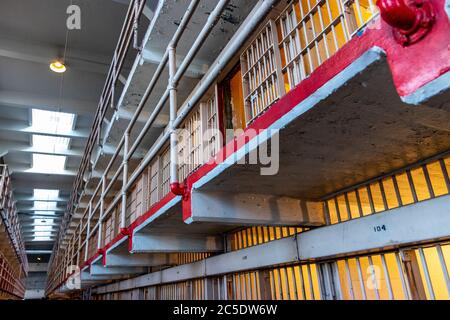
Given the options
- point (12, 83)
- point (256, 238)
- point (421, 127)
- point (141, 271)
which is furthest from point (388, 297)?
point (12, 83)

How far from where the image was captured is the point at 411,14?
0.83 meters

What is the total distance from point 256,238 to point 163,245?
1053mm

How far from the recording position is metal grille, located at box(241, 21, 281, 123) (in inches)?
75.2

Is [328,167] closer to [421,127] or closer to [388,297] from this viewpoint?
[421,127]

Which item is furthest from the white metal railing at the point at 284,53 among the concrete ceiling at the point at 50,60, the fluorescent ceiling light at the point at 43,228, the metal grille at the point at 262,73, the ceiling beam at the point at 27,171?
the fluorescent ceiling light at the point at 43,228

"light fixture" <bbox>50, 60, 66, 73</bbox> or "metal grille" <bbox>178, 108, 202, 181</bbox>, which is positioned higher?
"light fixture" <bbox>50, 60, 66, 73</bbox>

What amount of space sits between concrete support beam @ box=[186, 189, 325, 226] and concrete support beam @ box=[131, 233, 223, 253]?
1.51 meters

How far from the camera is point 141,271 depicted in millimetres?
6758

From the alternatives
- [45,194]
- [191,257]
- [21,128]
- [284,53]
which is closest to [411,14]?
[284,53]

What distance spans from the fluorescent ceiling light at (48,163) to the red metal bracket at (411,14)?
12.5 m

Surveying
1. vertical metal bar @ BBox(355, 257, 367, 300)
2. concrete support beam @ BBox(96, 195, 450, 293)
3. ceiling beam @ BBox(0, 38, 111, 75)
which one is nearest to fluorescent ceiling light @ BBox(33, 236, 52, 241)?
ceiling beam @ BBox(0, 38, 111, 75)

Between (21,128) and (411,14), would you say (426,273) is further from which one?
(21,128)

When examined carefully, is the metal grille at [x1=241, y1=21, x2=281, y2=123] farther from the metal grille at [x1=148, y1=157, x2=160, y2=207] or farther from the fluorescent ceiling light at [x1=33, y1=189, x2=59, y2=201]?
the fluorescent ceiling light at [x1=33, y1=189, x2=59, y2=201]

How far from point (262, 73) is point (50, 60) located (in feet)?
19.7
